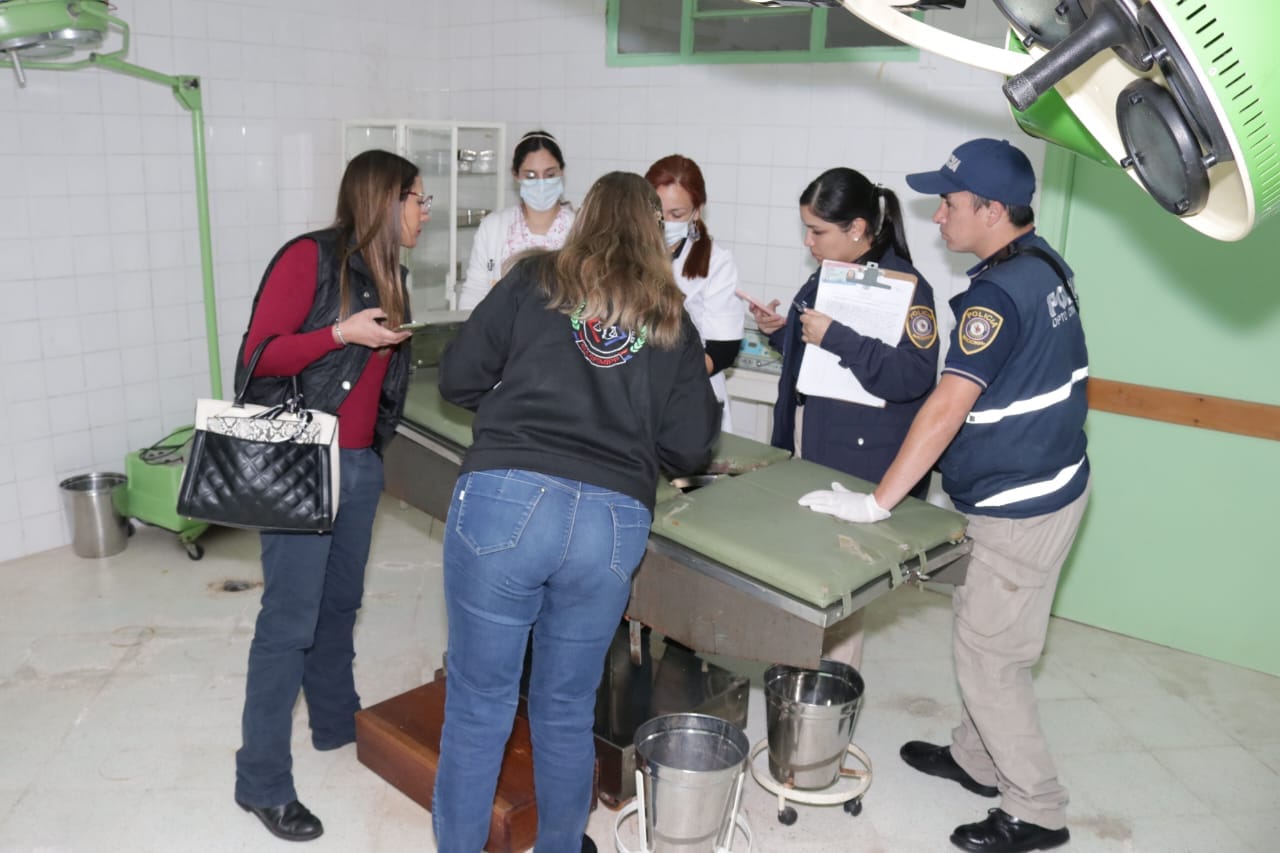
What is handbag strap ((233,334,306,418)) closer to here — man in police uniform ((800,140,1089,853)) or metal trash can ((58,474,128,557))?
man in police uniform ((800,140,1089,853))

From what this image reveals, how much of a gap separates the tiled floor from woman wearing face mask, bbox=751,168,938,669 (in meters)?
0.53

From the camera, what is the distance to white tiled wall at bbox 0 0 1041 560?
4.02 meters

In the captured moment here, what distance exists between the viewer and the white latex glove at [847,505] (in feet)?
7.82

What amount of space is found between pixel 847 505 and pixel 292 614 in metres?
1.32

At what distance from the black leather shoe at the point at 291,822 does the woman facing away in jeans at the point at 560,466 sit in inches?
21.5

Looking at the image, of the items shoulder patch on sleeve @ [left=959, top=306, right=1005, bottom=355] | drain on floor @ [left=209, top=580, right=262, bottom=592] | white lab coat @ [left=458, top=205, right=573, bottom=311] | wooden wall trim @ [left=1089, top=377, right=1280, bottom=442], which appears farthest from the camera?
drain on floor @ [left=209, top=580, right=262, bottom=592]

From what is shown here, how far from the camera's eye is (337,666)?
2.93m

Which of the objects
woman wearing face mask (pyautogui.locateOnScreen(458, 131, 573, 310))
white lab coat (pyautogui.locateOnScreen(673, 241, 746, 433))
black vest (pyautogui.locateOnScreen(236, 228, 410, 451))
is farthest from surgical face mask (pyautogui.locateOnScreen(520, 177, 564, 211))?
black vest (pyautogui.locateOnScreen(236, 228, 410, 451))

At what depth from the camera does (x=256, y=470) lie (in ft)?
7.81

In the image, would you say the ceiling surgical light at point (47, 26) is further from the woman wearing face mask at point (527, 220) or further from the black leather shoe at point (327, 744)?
the black leather shoe at point (327, 744)

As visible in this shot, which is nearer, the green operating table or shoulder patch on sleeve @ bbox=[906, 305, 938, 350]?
the green operating table

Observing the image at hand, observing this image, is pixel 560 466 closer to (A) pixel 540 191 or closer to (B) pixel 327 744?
(B) pixel 327 744

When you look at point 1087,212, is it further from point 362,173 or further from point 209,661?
point 209,661

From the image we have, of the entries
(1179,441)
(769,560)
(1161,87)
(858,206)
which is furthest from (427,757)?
(1179,441)
